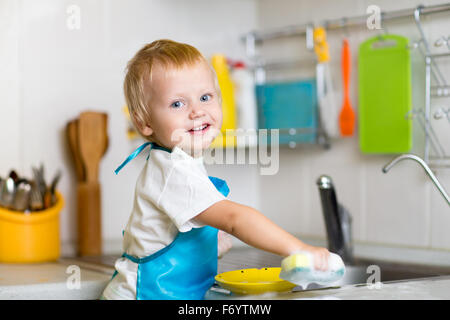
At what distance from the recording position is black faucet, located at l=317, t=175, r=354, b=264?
1.29m

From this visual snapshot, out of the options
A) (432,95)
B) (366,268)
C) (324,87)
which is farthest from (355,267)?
(324,87)

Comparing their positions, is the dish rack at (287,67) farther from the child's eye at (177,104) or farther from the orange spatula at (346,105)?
the child's eye at (177,104)

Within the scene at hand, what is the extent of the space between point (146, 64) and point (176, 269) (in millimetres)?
278

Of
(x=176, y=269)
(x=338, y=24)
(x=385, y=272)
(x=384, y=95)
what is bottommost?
(x=385, y=272)

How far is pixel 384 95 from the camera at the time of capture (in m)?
1.41

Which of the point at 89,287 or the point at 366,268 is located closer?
the point at 89,287

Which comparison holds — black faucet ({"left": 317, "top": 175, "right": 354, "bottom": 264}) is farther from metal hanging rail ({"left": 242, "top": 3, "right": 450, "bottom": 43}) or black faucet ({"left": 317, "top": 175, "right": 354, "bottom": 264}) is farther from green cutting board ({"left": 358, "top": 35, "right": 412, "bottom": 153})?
metal hanging rail ({"left": 242, "top": 3, "right": 450, "bottom": 43})

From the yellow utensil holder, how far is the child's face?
60cm

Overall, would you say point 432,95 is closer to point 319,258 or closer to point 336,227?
point 336,227

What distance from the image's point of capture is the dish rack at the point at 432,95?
4.11 feet

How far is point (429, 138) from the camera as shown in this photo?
51.1 inches
